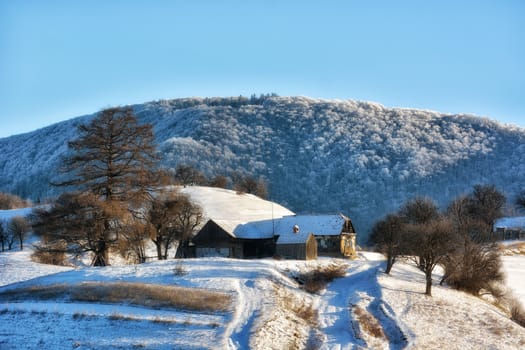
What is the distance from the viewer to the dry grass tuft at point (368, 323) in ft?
87.0

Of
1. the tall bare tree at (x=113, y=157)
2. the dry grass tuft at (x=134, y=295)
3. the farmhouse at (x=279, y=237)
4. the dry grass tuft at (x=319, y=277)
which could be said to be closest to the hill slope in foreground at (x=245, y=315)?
the dry grass tuft at (x=134, y=295)

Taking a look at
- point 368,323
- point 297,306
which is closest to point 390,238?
point 297,306

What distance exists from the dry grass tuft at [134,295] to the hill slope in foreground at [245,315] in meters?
0.17

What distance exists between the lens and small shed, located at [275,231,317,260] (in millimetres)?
55656

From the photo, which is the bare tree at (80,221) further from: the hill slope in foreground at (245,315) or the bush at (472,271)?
the bush at (472,271)

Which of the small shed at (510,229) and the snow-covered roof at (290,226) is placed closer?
the snow-covered roof at (290,226)

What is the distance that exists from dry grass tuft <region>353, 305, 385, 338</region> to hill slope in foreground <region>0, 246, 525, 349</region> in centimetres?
8

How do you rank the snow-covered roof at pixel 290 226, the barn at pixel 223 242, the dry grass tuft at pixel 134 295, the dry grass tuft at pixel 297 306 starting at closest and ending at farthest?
1. the dry grass tuft at pixel 134 295
2. the dry grass tuft at pixel 297 306
3. the barn at pixel 223 242
4. the snow-covered roof at pixel 290 226

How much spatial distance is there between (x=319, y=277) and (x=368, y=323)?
40.3 feet

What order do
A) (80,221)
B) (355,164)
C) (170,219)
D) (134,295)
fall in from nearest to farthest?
(134,295) → (80,221) → (170,219) → (355,164)

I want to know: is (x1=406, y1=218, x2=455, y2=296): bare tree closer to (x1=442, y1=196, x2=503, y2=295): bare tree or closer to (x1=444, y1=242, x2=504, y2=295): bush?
(x1=442, y1=196, x2=503, y2=295): bare tree

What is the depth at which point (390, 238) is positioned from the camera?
51000 millimetres

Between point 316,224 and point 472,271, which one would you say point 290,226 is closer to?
point 316,224

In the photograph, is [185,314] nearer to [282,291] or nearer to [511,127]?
[282,291]
